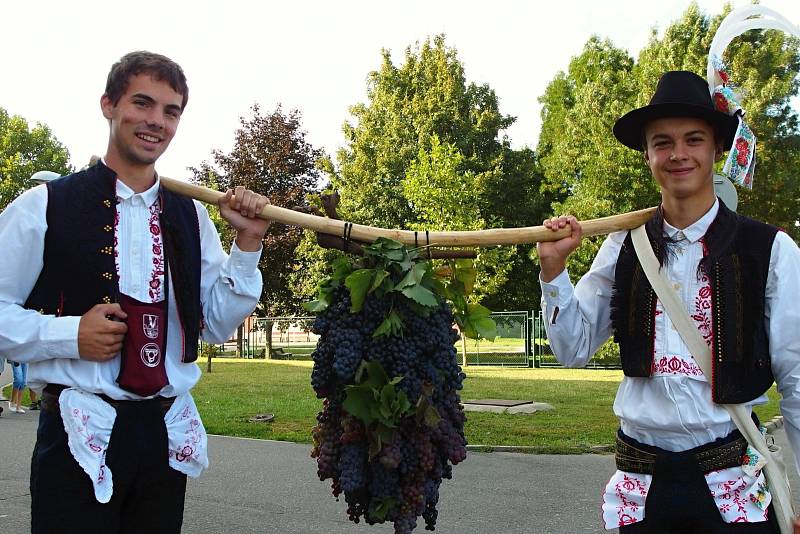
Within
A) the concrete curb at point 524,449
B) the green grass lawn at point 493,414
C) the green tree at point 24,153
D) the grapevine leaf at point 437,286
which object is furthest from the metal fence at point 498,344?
the grapevine leaf at point 437,286

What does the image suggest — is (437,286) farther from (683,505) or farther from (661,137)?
(683,505)

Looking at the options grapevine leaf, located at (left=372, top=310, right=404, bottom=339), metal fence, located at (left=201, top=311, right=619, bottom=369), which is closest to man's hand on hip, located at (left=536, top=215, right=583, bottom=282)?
grapevine leaf, located at (left=372, top=310, right=404, bottom=339)

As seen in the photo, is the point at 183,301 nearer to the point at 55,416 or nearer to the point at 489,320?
the point at 55,416

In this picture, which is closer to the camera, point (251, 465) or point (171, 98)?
point (171, 98)

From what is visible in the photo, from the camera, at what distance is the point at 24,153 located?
43000 mm

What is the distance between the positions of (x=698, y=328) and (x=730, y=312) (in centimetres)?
13

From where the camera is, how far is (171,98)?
2766 millimetres

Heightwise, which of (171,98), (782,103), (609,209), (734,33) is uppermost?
(782,103)

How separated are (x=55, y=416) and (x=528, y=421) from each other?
28.3ft

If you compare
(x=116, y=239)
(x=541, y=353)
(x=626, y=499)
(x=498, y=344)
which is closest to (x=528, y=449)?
(x=626, y=499)

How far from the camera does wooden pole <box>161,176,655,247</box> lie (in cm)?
281

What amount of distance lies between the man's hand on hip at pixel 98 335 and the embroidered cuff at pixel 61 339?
17 millimetres

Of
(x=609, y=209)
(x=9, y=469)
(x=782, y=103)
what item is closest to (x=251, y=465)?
(x=9, y=469)

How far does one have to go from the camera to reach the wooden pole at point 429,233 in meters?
2.81
